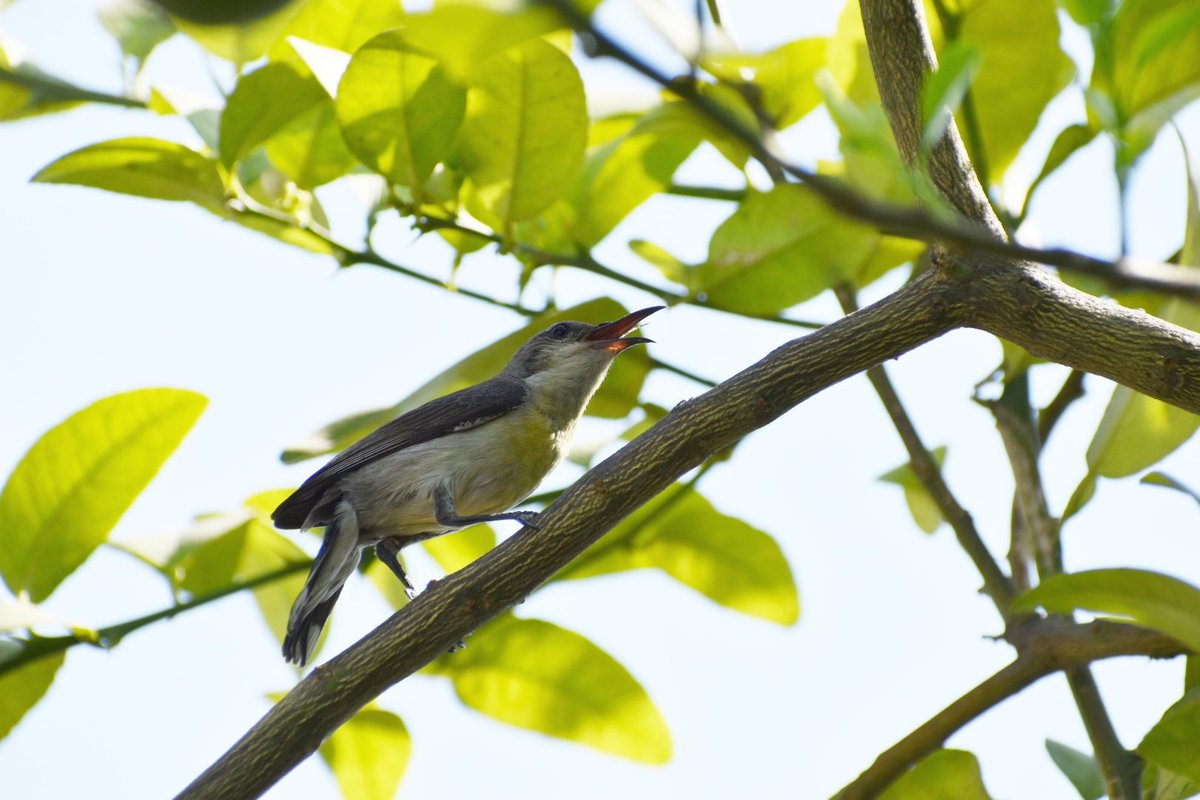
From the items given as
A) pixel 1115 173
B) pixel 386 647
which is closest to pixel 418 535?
pixel 386 647

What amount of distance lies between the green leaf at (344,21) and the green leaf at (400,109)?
0.42 m

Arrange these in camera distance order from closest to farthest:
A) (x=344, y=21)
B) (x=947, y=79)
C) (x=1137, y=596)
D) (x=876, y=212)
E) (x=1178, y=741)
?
(x=876, y=212) < (x=947, y=79) < (x=1137, y=596) < (x=1178, y=741) < (x=344, y=21)

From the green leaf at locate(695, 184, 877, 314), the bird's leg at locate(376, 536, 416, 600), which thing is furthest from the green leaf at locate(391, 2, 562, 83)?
the bird's leg at locate(376, 536, 416, 600)

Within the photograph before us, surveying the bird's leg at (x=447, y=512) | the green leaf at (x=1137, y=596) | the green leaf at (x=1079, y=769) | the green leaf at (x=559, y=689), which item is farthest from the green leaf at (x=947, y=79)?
the bird's leg at (x=447, y=512)

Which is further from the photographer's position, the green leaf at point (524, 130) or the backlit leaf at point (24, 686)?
the backlit leaf at point (24, 686)

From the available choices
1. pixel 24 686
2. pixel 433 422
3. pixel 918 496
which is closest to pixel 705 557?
pixel 918 496

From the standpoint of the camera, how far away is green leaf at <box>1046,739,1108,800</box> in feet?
10.6

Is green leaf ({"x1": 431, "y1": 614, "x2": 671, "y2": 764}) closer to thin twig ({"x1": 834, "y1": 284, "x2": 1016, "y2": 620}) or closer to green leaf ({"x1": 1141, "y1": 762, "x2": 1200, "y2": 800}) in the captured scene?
thin twig ({"x1": 834, "y1": 284, "x2": 1016, "y2": 620})

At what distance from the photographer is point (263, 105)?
3.27 metres

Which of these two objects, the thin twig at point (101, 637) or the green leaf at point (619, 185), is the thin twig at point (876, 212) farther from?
the thin twig at point (101, 637)

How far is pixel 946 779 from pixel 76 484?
7.83 ft

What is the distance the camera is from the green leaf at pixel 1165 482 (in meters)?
2.81

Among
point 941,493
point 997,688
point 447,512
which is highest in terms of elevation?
point 447,512

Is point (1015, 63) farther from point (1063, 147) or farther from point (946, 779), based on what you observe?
point (946, 779)
